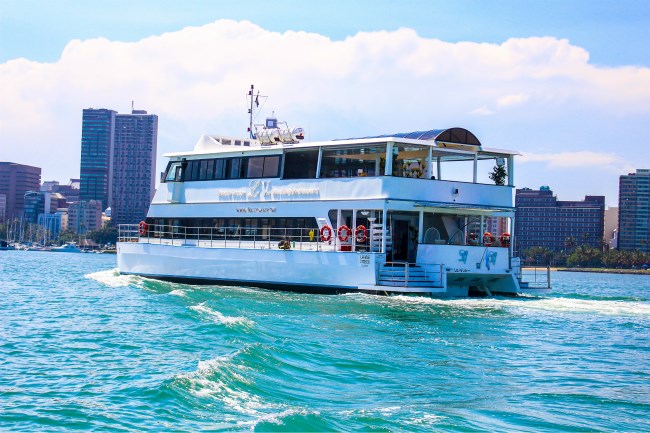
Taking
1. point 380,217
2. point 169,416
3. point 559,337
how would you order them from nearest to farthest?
point 169,416, point 559,337, point 380,217

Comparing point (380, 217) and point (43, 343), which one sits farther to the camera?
point (380, 217)

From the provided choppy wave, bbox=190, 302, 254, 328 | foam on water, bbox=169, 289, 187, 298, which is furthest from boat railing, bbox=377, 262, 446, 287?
foam on water, bbox=169, 289, 187, 298

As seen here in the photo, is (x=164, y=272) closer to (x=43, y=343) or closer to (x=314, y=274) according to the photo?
(x=314, y=274)

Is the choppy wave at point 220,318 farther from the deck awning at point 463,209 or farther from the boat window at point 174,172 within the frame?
the boat window at point 174,172

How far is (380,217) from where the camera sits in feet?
83.0

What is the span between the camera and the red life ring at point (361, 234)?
965 inches

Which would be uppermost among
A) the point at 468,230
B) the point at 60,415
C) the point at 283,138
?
the point at 283,138

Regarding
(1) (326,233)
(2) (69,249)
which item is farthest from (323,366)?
(2) (69,249)

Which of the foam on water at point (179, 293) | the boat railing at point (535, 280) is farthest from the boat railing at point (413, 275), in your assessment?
the foam on water at point (179, 293)

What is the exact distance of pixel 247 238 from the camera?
95.9 ft

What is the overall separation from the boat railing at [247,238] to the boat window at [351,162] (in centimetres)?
238

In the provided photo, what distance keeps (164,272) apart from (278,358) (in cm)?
1783

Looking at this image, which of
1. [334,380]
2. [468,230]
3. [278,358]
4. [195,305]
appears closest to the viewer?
[334,380]

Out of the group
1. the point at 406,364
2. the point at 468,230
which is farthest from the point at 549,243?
the point at 406,364
